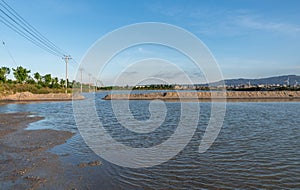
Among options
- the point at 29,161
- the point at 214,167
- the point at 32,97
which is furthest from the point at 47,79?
the point at 214,167

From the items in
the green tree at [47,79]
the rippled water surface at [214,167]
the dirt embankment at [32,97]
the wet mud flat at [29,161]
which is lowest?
the rippled water surface at [214,167]

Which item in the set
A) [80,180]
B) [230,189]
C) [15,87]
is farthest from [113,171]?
[15,87]

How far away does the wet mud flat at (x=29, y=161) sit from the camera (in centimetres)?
587

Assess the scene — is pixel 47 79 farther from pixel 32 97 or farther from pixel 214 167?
pixel 214 167

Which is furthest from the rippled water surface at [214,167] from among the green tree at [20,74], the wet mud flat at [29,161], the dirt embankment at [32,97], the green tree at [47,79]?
the green tree at [47,79]

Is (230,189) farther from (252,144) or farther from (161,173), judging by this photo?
(252,144)

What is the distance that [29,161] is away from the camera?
7.62 metres

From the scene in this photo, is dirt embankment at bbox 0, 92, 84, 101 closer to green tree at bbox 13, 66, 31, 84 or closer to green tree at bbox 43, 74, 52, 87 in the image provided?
green tree at bbox 13, 66, 31, 84

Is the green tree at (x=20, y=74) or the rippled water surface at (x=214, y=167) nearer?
the rippled water surface at (x=214, y=167)

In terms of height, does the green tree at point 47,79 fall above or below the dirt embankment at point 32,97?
above

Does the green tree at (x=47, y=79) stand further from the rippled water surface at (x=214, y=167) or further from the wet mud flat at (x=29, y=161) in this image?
the rippled water surface at (x=214, y=167)

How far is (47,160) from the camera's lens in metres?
7.82

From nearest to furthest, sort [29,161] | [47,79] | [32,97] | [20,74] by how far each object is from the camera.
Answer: [29,161], [32,97], [20,74], [47,79]

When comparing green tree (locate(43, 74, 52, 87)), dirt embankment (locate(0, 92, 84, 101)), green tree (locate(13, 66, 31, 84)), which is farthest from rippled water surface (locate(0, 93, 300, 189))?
green tree (locate(43, 74, 52, 87))
